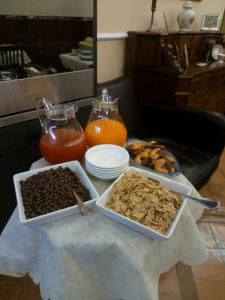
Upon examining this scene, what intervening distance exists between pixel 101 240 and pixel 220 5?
241 centimetres

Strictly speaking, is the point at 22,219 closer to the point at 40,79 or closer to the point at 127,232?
the point at 127,232

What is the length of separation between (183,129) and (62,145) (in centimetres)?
85

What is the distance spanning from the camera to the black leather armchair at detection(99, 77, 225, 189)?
3.82 ft

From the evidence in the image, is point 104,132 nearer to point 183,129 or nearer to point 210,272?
point 183,129

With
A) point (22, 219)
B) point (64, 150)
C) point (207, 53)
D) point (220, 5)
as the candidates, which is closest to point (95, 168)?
point (64, 150)

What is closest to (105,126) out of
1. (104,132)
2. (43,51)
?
(104,132)

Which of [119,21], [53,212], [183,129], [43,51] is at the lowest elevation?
[183,129]

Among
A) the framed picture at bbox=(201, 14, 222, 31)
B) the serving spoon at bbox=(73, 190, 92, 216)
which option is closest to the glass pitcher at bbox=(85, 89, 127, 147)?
the serving spoon at bbox=(73, 190, 92, 216)

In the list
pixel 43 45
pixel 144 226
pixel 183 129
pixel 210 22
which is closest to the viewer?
pixel 144 226

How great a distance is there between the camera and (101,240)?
1.63 ft

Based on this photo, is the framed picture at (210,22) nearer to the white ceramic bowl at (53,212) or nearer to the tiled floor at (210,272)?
the tiled floor at (210,272)

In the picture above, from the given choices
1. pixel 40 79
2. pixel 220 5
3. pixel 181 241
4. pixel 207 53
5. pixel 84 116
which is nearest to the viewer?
pixel 181 241

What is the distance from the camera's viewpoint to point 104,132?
29.5 inches

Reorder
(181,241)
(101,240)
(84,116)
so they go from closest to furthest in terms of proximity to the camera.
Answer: (101,240), (181,241), (84,116)
